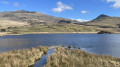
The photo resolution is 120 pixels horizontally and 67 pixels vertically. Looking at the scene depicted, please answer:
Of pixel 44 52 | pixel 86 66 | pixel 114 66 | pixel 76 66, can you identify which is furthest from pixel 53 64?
pixel 44 52

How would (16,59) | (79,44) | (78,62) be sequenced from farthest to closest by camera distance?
(79,44)
(16,59)
(78,62)

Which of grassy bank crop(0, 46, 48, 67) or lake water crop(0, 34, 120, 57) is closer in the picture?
grassy bank crop(0, 46, 48, 67)

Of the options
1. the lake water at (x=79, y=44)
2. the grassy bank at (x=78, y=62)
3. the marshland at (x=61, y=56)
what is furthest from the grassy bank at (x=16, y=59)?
the lake water at (x=79, y=44)

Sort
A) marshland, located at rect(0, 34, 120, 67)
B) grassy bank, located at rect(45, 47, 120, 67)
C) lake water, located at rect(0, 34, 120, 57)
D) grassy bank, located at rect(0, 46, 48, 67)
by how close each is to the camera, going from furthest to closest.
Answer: lake water, located at rect(0, 34, 120, 57) → marshland, located at rect(0, 34, 120, 67) → grassy bank, located at rect(45, 47, 120, 67) → grassy bank, located at rect(0, 46, 48, 67)

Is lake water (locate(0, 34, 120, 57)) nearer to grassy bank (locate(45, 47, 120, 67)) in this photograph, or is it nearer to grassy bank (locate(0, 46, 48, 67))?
grassy bank (locate(45, 47, 120, 67))

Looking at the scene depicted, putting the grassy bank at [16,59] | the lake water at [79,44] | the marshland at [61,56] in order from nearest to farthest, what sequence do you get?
the grassy bank at [16,59], the marshland at [61,56], the lake water at [79,44]

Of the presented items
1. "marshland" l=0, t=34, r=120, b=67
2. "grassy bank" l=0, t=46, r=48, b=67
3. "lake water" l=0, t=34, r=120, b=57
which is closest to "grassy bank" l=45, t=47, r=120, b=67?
"marshland" l=0, t=34, r=120, b=67

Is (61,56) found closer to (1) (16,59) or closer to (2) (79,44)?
(1) (16,59)

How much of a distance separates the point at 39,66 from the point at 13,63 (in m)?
4.72

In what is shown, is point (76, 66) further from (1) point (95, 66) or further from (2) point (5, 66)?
(2) point (5, 66)

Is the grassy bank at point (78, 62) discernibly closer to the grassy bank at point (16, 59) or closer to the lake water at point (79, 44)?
the grassy bank at point (16, 59)

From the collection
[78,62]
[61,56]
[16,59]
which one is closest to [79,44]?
[61,56]

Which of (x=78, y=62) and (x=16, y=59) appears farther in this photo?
(x=16, y=59)

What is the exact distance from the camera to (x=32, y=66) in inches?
838
